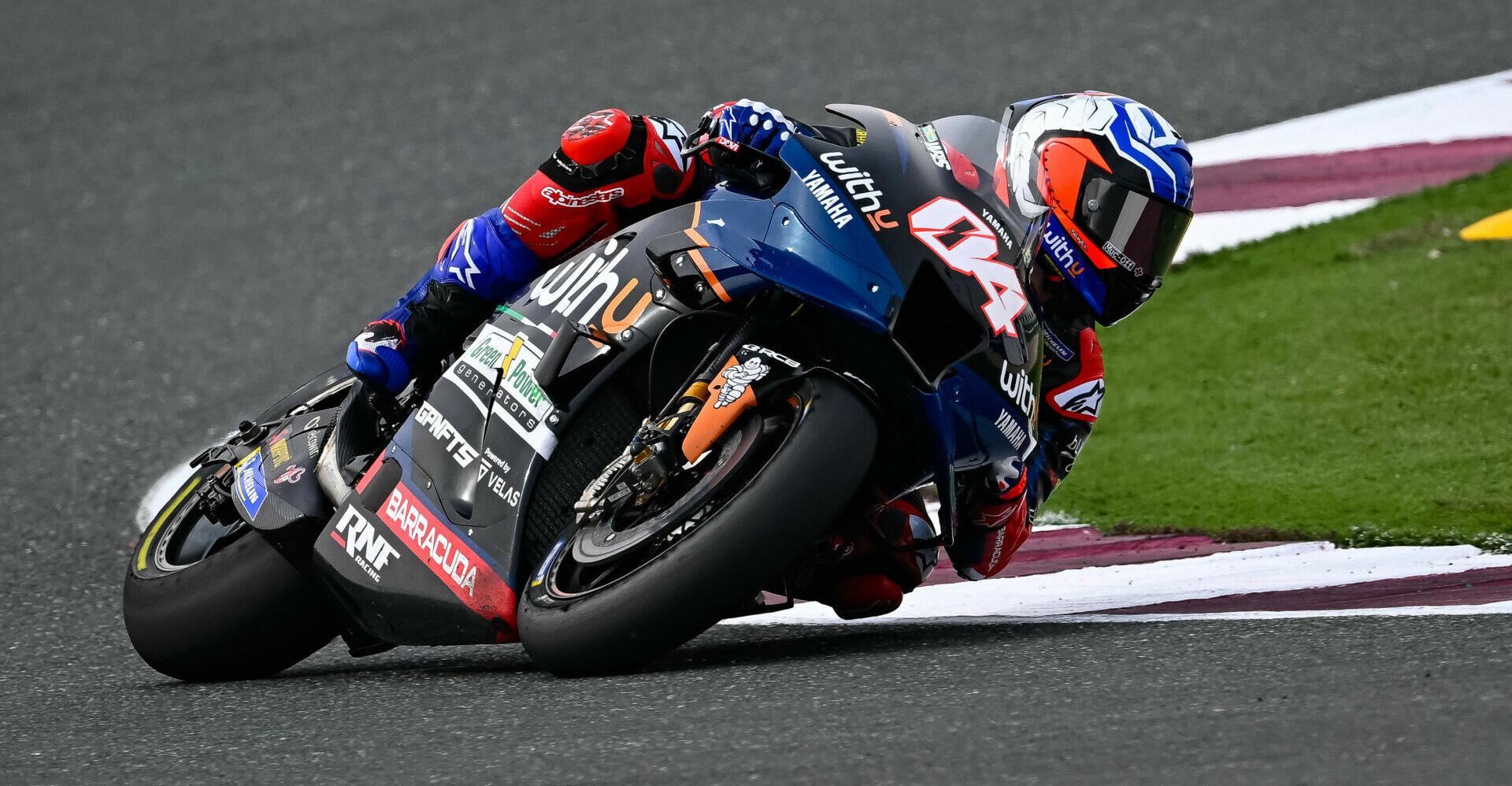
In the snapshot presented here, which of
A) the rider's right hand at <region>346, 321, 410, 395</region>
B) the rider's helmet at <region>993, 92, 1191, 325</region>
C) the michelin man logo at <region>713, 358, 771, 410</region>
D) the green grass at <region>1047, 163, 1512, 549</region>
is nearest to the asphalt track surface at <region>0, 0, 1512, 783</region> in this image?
the michelin man logo at <region>713, 358, 771, 410</region>

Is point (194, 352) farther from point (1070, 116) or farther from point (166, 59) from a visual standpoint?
point (1070, 116)

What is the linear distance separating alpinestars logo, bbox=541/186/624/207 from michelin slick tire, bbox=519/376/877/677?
791 millimetres

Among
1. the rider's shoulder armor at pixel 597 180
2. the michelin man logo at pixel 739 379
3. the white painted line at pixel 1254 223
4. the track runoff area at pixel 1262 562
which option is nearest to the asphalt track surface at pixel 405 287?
the track runoff area at pixel 1262 562

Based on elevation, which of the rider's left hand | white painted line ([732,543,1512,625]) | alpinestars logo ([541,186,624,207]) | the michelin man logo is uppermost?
the rider's left hand

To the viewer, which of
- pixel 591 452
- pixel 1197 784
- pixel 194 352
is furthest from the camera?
pixel 194 352

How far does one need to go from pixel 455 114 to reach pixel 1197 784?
9.05 m

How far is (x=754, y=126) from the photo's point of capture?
11.7 ft

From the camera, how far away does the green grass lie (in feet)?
16.8

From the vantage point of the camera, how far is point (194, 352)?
819cm

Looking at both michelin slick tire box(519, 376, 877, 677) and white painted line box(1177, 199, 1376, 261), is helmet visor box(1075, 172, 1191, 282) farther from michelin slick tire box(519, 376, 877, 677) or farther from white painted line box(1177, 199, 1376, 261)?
white painted line box(1177, 199, 1376, 261)

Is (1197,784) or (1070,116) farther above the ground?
(1070,116)

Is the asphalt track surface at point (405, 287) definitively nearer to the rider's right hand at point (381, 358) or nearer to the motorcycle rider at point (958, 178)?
the motorcycle rider at point (958, 178)

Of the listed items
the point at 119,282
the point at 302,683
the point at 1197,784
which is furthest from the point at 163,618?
the point at 119,282

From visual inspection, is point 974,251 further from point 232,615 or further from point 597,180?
point 232,615
